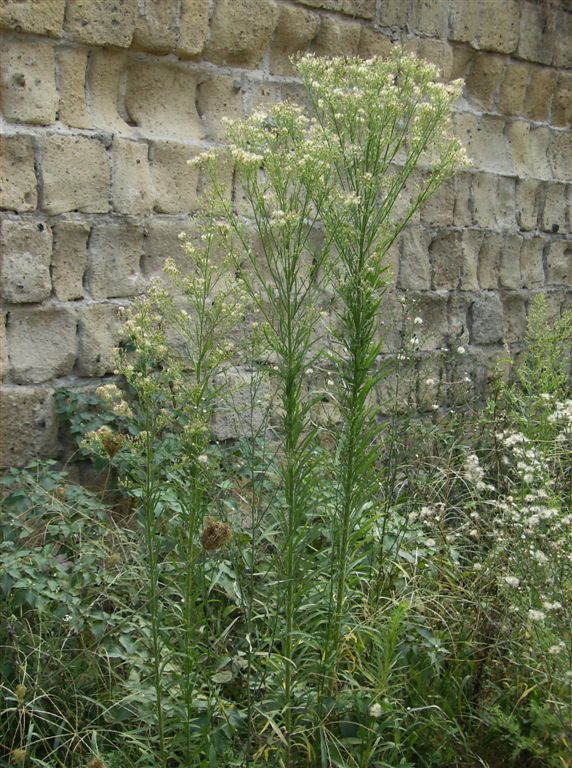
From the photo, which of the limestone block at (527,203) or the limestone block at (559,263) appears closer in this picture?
the limestone block at (527,203)

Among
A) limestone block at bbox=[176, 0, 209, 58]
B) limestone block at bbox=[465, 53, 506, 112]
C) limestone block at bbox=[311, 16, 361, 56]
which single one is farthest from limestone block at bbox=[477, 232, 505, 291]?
limestone block at bbox=[176, 0, 209, 58]

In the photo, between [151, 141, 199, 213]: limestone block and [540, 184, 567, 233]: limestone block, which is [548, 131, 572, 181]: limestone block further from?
[151, 141, 199, 213]: limestone block

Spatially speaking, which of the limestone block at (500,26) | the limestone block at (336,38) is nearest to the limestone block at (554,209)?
the limestone block at (500,26)

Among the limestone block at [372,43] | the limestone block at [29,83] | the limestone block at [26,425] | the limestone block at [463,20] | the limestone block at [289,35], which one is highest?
the limestone block at [463,20]

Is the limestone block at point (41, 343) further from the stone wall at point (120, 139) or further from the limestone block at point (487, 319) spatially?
the limestone block at point (487, 319)

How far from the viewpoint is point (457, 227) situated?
5.84 m

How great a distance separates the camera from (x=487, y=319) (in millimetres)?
6125

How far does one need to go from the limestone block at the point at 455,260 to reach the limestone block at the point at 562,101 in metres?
1.16

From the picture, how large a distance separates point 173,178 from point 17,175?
74 centimetres

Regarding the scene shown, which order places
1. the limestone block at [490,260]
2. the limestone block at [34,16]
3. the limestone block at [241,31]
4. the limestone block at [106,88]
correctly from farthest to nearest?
the limestone block at [490,260] → the limestone block at [241,31] → the limestone block at [106,88] → the limestone block at [34,16]

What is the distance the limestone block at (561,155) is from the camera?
6.55 meters

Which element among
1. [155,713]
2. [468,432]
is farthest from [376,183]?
[468,432]

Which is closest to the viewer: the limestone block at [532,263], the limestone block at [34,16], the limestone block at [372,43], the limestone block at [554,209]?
the limestone block at [34,16]

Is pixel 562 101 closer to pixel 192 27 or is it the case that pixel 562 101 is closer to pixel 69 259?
pixel 192 27
